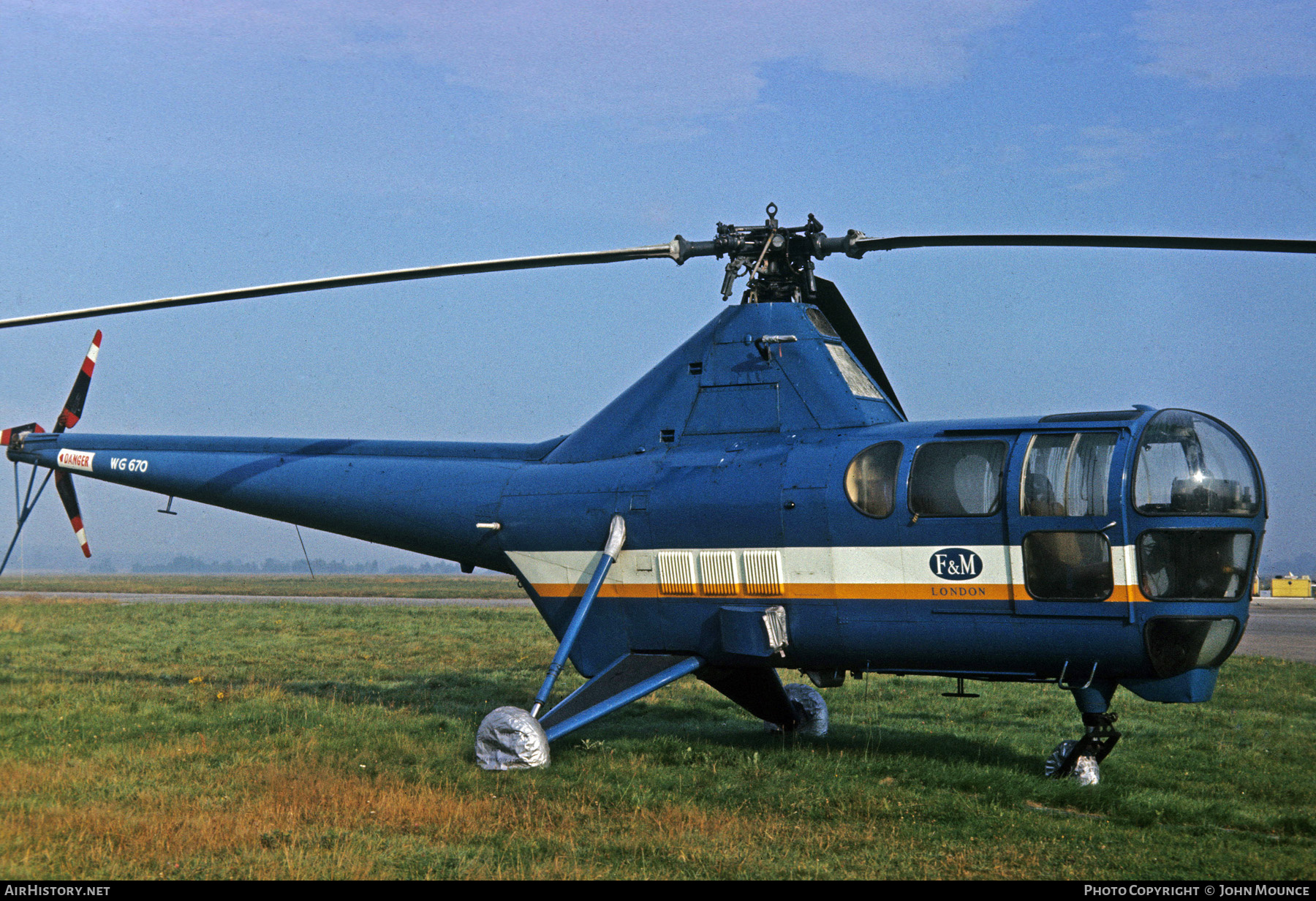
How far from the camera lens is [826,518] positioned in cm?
1094

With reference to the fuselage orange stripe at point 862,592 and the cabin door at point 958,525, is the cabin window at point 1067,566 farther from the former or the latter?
the cabin door at point 958,525

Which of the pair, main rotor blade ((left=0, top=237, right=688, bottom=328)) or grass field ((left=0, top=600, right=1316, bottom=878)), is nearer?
grass field ((left=0, top=600, right=1316, bottom=878))

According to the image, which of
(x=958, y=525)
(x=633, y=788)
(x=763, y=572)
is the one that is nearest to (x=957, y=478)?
(x=958, y=525)

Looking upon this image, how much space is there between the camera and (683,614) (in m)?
12.0

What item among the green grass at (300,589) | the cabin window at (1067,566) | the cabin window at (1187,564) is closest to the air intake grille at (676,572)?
the cabin window at (1067,566)

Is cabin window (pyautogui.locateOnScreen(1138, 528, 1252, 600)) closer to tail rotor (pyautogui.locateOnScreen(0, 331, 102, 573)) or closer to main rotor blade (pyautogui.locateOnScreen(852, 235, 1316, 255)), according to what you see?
main rotor blade (pyautogui.locateOnScreen(852, 235, 1316, 255))

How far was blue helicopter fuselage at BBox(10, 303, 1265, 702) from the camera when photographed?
9.66 m

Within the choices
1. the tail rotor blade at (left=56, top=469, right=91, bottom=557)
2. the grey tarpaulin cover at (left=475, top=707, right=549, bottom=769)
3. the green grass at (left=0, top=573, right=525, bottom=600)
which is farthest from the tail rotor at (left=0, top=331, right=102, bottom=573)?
the green grass at (left=0, top=573, right=525, bottom=600)

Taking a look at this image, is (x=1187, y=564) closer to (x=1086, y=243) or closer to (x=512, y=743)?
(x=1086, y=243)

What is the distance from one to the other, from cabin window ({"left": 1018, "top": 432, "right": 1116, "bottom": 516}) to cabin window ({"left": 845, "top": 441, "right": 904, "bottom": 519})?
128cm

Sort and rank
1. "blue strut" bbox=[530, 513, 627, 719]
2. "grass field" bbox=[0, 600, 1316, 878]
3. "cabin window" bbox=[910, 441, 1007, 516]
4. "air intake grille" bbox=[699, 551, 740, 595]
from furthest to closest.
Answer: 1. "blue strut" bbox=[530, 513, 627, 719]
2. "air intake grille" bbox=[699, 551, 740, 595]
3. "cabin window" bbox=[910, 441, 1007, 516]
4. "grass field" bbox=[0, 600, 1316, 878]

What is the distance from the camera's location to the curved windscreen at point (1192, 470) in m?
9.55

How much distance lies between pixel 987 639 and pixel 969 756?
304 centimetres

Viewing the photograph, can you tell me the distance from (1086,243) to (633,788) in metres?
6.74
